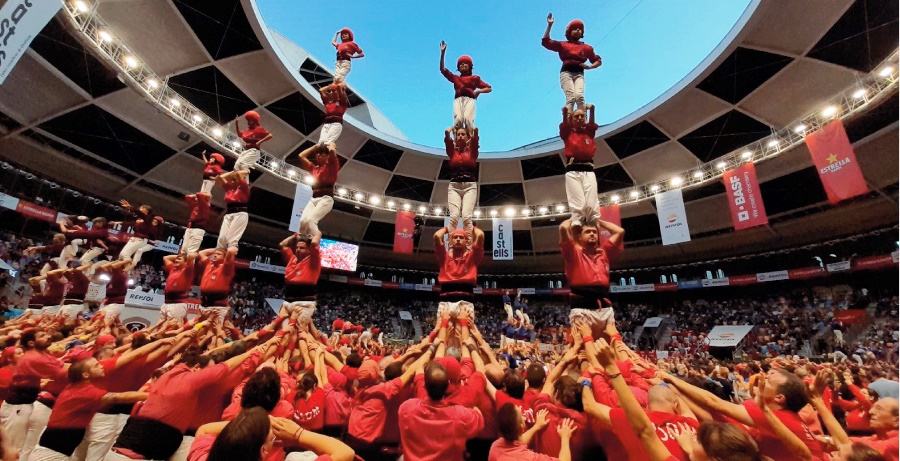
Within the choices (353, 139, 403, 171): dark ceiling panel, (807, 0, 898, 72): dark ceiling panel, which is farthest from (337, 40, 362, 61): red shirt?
(807, 0, 898, 72): dark ceiling panel

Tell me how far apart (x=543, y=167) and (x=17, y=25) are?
60.3 ft

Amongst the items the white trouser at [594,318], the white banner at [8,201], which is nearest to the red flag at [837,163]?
the white trouser at [594,318]

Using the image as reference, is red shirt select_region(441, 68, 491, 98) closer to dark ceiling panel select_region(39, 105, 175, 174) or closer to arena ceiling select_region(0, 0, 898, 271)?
arena ceiling select_region(0, 0, 898, 271)

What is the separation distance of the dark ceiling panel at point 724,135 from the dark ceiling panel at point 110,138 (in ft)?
72.8

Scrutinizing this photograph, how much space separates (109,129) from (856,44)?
2506cm

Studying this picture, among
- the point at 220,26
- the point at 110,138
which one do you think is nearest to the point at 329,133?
the point at 220,26

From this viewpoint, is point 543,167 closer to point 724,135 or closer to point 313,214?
point 724,135

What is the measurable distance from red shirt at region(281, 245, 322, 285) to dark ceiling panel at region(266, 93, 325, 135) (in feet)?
39.4

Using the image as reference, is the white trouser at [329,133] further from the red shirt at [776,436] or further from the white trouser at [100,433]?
the red shirt at [776,436]

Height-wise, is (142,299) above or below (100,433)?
above

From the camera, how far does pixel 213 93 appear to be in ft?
48.0

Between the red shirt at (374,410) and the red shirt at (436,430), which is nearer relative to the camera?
the red shirt at (436,430)

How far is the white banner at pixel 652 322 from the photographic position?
915 inches

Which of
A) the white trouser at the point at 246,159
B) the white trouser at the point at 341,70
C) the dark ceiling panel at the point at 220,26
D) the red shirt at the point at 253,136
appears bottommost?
the white trouser at the point at 246,159
